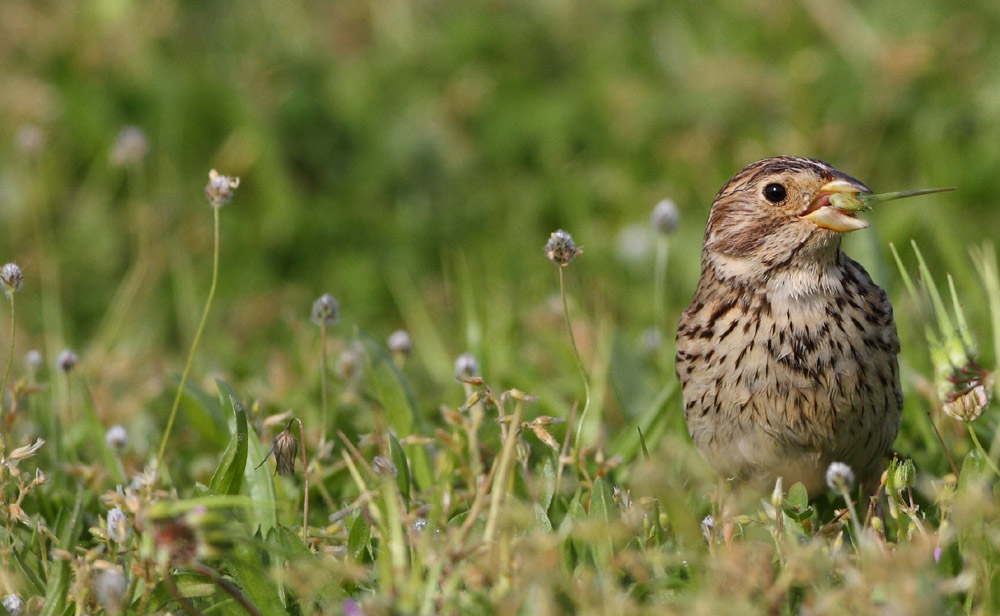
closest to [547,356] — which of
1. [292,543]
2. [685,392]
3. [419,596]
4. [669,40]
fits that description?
[685,392]

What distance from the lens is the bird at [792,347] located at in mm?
3422

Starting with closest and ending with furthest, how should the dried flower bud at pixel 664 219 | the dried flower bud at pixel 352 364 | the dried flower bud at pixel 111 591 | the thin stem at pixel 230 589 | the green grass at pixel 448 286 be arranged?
1. the dried flower bud at pixel 111 591
2. the thin stem at pixel 230 589
3. the green grass at pixel 448 286
4. the dried flower bud at pixel 352 364
5. the dried flower bud at pixel 664 219

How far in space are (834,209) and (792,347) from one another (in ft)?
1.24

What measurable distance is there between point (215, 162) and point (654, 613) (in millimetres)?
4967

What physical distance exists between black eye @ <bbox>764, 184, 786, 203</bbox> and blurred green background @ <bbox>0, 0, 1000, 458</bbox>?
1.78 metres

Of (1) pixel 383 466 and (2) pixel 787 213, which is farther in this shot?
(2) pixel 787 213

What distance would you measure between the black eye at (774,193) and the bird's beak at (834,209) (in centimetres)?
9

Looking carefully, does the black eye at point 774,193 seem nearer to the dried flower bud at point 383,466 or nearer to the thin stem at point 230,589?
the dried flower bud at point 383,466

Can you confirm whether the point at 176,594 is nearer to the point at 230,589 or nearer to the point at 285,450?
the point at 230,589

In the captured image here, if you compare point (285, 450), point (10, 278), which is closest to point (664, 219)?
point (285, 450)

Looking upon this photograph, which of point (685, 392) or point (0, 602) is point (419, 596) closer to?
point (0, 602)

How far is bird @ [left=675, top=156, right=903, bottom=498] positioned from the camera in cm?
342

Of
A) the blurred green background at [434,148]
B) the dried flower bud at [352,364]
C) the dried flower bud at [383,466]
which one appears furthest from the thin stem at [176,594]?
the blurred green background at [434,148]

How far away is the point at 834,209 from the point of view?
11.3ft
